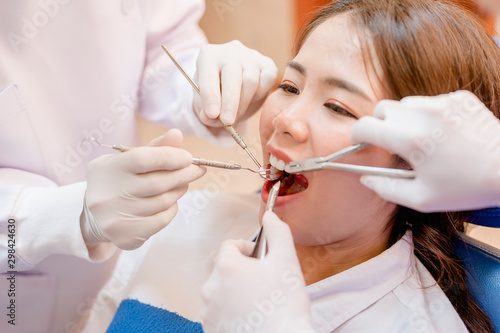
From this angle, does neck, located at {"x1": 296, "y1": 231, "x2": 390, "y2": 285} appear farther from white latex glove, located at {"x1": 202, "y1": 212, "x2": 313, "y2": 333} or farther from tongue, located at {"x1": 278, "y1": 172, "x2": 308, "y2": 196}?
white latex glove, located at {"x1": 202, "y1": 212, "x2": 313, "y2": 333}

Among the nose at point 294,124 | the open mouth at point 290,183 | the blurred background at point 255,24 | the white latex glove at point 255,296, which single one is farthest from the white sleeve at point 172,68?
the blurred background at point 255,24

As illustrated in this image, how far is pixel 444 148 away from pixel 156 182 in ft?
1.93

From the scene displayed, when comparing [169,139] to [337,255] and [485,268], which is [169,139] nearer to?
[337,255]

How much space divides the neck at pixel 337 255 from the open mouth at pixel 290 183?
159mm

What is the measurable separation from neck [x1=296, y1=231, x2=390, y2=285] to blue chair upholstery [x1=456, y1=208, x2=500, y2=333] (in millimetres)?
201

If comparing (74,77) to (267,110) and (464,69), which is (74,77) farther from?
(464,69)

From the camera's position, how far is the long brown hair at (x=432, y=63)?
3.22 feet

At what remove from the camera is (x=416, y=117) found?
0.80 meters

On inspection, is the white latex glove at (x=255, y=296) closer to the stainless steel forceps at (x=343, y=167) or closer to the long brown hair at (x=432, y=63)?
the stainless steel forceps at (x=343, y=167)

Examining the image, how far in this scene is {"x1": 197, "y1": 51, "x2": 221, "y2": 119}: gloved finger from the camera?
3.89 feet

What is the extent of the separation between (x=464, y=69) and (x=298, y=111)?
376mm

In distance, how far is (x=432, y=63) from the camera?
38.8 inches

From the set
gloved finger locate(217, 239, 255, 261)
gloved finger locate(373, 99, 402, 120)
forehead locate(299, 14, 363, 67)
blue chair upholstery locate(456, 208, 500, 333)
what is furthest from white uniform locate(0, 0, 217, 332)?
blue chair upholstery locate(456, 208, 500, 333)

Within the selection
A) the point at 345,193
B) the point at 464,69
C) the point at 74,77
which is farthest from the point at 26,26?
the point at 464,69
